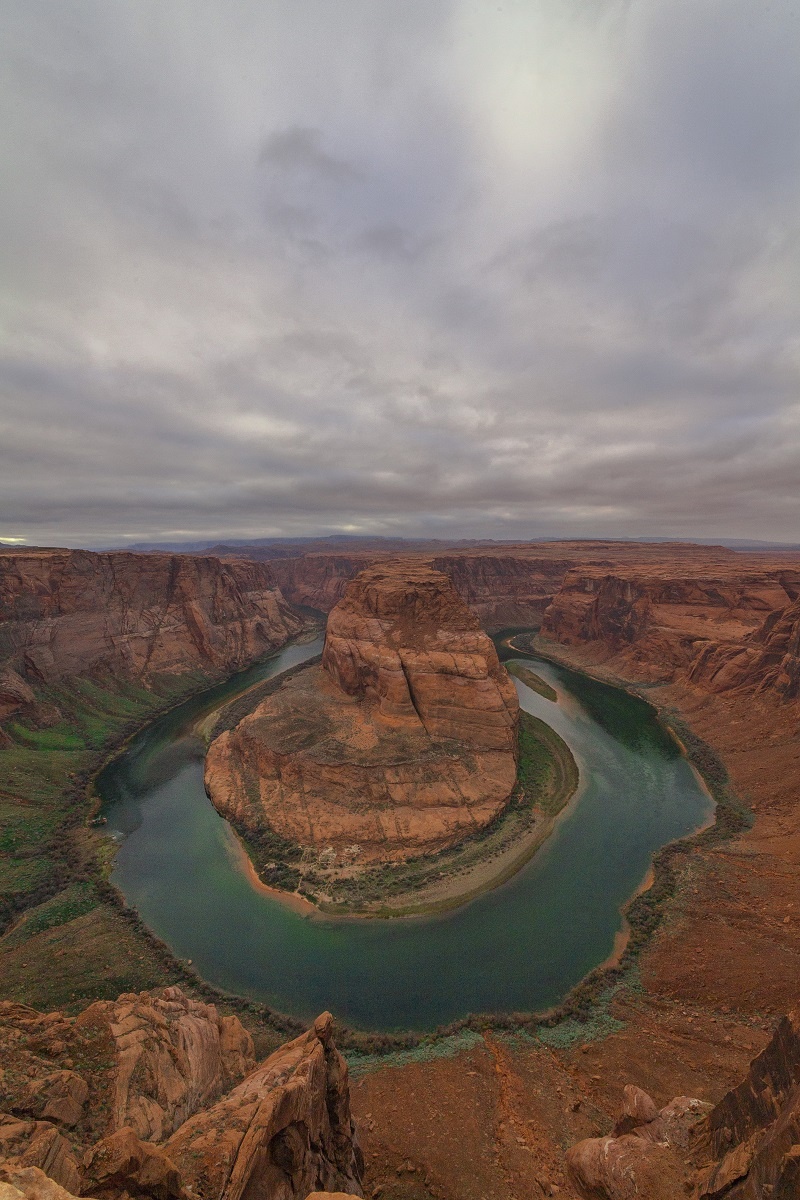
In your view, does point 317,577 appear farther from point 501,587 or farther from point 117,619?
point 117,619

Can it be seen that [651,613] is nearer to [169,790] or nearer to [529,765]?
[529,765]

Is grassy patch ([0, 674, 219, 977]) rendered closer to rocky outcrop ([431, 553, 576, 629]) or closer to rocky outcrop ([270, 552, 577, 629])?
rocky outcrop ([270, 552, 577, 629])

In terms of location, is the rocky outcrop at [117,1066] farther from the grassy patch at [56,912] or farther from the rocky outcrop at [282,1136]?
the grassy patch at [56,912]

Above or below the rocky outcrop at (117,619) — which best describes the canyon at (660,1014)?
below

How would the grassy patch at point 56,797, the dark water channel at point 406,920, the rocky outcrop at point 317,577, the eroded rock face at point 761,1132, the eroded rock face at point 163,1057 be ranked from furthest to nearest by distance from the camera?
the rocky outcrop at point 317,577 → the grassy patch at point 56,797 → the dark water channel at point 406,920 → the eroded rock face at point 163,1057 → the eroded rock face at point 761,1132

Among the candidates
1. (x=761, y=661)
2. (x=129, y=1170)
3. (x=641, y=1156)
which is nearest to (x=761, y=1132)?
(x=641, y=1156)

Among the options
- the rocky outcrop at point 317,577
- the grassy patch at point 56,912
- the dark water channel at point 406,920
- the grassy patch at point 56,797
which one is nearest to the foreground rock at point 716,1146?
the dark water channel at point 406,920

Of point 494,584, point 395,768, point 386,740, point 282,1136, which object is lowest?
point 395,768
